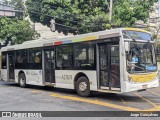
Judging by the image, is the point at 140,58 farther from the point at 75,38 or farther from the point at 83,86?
the point at 75,38

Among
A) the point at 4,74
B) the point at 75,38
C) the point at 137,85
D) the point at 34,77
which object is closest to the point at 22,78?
the point at 34,77

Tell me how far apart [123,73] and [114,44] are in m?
1.31

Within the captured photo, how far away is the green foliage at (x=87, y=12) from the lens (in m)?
27.8

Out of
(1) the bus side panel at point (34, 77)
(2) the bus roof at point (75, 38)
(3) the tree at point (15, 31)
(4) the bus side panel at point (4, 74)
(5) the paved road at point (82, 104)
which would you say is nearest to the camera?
(5) the paved road at point (82, 104)

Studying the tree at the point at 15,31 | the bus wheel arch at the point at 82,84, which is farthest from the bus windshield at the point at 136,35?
the tree at the point at 15,31

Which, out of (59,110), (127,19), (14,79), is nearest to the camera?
(59,110)

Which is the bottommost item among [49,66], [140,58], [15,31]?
[49,66]

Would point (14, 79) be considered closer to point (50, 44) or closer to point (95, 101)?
point (50, 44)

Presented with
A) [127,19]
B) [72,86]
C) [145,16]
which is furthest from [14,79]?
[145,16]

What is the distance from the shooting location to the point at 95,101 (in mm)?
12602

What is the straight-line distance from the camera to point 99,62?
13227 mm

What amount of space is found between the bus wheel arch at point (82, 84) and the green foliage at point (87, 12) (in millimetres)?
13349

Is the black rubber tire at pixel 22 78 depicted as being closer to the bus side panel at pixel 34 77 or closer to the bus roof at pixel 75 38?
the bus side panel at pixel 34 77

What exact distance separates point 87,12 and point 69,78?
54.9 feet
